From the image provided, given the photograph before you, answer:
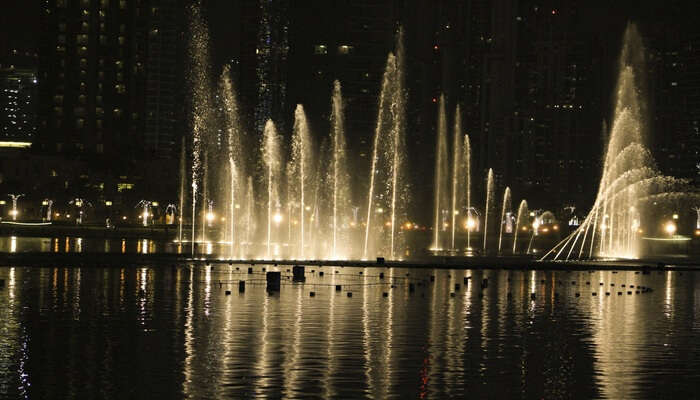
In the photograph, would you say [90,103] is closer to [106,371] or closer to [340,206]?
[340,206]

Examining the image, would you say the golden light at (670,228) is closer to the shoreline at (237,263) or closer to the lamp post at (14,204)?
the lamp post at (14,204)

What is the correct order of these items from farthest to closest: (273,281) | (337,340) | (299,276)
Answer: (299,276) < (273,281) < (337,340)

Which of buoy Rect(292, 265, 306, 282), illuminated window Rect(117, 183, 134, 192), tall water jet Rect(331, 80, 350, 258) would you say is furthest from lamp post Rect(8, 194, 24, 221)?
buoy Rect(292, 265, 306, 282)

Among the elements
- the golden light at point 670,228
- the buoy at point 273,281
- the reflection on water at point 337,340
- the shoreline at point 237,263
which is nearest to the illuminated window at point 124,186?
the golden light at point 670,228

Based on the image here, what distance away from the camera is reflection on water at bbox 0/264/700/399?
824 inches

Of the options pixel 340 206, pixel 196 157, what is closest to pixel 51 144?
pixel 196 157

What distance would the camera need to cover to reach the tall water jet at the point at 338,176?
7325 centimetres

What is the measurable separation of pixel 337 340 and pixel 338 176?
86628 millimetres

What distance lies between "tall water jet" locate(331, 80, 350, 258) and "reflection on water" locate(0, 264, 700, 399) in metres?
26.0

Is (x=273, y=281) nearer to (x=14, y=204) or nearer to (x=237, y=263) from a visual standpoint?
(x=237, y=263)

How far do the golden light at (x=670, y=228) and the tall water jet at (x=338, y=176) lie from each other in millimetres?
42502

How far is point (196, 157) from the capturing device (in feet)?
550

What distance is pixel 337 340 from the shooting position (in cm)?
2719

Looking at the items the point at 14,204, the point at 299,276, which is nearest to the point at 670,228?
the point at 14,204
